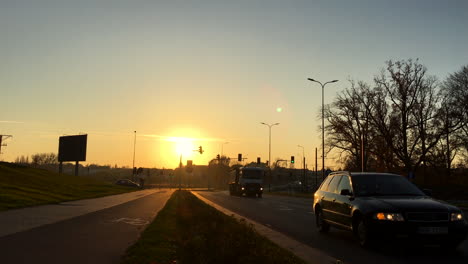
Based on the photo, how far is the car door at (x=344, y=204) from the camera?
33.1 feet

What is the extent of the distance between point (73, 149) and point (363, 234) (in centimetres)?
7624

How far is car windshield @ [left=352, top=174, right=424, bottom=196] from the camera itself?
994 centimetres

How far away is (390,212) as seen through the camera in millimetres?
8617

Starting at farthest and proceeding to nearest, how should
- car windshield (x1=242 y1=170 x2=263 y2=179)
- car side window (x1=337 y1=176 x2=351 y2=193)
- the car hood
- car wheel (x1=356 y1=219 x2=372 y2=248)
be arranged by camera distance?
car windshield (x1=242 y1=170 x2=263 y2=179) → car side window (x1=337 y1=176 x2=351 y2=193) → car wheel (x1=356 y1=219 x2=372 y2=248) → the car hood

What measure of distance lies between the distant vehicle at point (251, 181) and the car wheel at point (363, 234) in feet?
121

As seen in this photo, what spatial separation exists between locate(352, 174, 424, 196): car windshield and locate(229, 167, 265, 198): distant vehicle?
118 feet

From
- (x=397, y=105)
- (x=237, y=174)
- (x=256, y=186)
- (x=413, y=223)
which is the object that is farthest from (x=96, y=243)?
(x=397, y=105)

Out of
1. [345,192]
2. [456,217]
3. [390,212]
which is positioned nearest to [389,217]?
[390,212]

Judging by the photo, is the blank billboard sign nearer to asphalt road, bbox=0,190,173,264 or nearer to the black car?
asphalt road, bbox=0,190,173,264

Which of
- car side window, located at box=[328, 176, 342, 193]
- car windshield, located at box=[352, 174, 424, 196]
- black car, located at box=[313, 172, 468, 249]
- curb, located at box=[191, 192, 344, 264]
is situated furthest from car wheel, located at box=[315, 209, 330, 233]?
car windshield, located at box=[352, 174, 424, 196]

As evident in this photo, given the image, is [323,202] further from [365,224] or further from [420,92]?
[420,92]

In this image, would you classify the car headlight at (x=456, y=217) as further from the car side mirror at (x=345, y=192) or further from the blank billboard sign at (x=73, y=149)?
the blank billboard sign at (x=73, y=149)

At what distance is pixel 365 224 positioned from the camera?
9.13m

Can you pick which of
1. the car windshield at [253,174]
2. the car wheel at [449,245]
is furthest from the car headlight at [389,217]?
the car windshield at [253,174]
